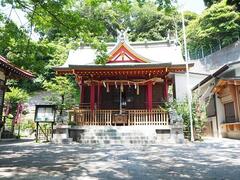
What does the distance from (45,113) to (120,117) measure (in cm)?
452

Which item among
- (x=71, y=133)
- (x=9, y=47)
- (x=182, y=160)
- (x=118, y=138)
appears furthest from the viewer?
(x=71, y=133)

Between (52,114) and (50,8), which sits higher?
(50,8)

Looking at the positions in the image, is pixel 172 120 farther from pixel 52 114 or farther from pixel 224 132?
pixel 52 114

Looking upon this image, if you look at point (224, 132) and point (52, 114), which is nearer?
point (52, 114)

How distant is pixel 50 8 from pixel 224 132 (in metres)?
14.4

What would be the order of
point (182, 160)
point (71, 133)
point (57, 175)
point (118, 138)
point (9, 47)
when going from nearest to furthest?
point (57, 175), point (182, 160), point (9, 47), point (118, 138), point (71, 133)

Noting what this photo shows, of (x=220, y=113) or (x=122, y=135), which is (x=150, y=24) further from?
(x=122, y=135)

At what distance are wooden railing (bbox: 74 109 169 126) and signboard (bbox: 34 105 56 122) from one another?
1551mm

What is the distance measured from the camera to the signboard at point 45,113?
48.8ft

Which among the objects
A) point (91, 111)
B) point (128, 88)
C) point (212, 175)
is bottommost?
point (212, 175)

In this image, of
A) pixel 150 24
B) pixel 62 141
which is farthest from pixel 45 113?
pixel 150 24

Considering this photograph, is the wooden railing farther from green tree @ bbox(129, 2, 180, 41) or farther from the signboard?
green tree @ bbox(129, 2, 180, 41)

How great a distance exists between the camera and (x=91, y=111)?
52.5 feet

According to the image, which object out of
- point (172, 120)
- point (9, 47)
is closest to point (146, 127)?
point (172, 120)
